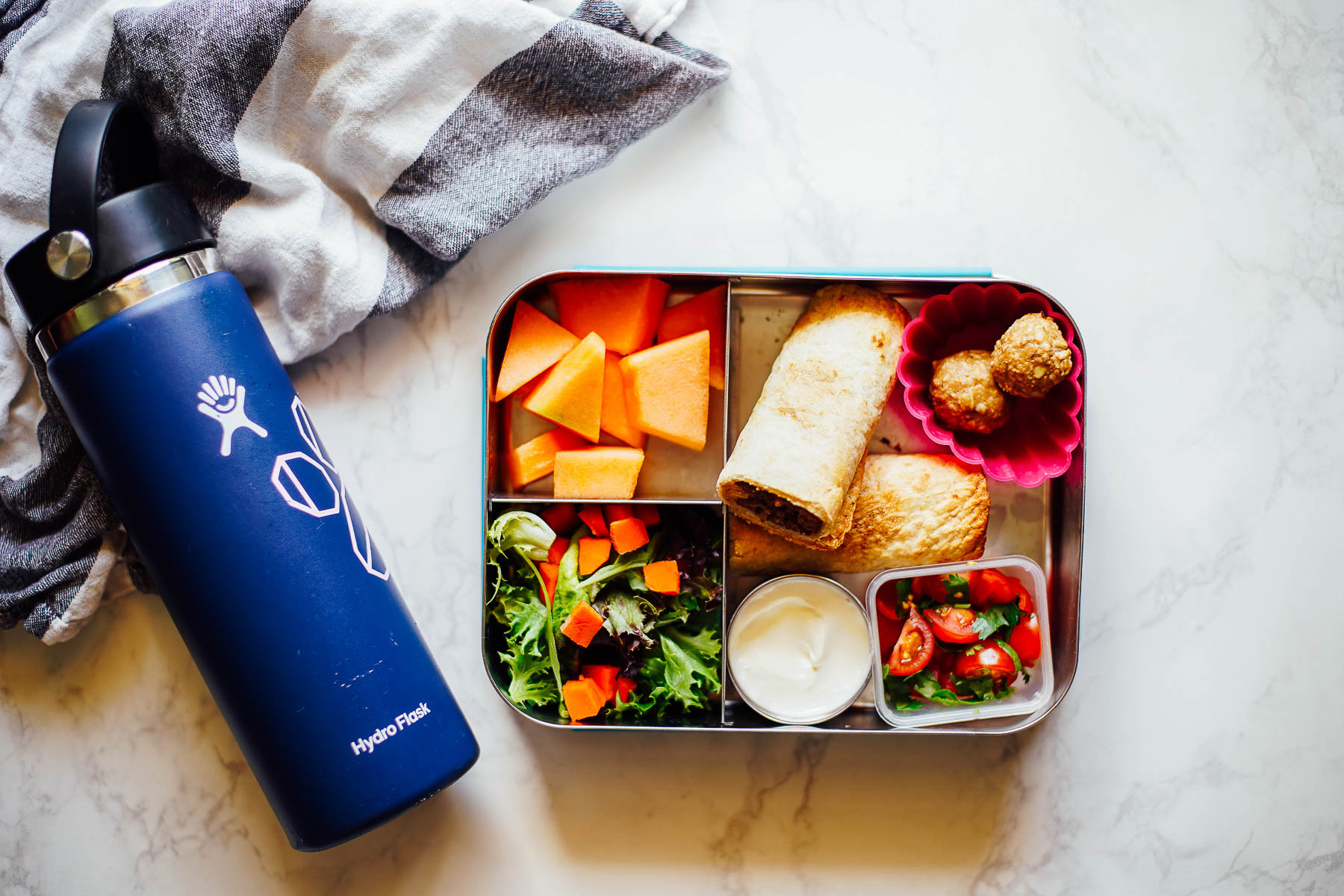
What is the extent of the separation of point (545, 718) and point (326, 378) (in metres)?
0.92

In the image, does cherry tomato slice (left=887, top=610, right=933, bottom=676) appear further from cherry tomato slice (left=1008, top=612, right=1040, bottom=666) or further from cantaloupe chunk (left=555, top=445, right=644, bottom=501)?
cantaloupe chunk (left=555, top=445, right=644, bottom=501)

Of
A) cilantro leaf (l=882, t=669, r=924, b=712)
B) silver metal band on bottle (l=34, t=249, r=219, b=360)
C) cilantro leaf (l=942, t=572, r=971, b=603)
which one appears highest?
silver metal band on bottle (l=34, t=249, r=219, b=360)

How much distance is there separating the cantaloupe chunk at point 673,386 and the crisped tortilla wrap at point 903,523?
9.6 inches

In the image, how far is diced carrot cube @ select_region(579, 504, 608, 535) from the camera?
1863 mm

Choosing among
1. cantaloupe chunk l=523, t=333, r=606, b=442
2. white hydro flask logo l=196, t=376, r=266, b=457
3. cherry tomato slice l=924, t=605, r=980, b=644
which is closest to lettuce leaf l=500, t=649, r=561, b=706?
cantaloupe chunk l=523, t=333, r=606, b=442

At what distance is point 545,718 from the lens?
186 cm

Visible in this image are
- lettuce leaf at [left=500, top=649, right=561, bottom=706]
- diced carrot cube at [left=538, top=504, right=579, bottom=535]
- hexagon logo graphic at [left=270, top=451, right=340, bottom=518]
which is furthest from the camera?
diced carrot cube at [left=538, top=504, right=579, bottom=535]

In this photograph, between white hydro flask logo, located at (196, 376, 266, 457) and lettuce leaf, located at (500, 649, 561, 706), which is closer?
white hydro flask logo, located at (196, 376, 266, 457)

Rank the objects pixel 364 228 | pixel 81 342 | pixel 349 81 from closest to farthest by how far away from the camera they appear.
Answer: pixel 81 342 → pixel 349 81 → pixel 364 228

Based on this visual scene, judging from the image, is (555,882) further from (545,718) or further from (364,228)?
(364,228)

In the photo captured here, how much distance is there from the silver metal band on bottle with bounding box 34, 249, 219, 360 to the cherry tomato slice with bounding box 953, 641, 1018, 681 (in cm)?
167

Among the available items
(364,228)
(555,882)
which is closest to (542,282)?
(364,228)

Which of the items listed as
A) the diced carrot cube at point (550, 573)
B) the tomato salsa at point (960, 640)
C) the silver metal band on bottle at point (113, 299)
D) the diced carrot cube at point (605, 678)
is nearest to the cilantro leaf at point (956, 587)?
the tomato salsa at point (960, 640)

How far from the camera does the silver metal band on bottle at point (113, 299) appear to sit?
4.85ft
